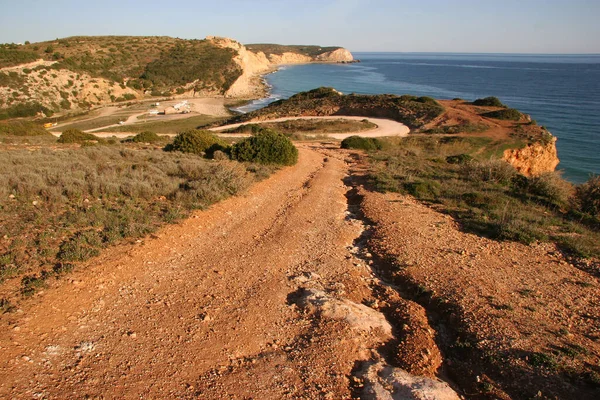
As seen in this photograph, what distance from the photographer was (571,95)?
245 feet

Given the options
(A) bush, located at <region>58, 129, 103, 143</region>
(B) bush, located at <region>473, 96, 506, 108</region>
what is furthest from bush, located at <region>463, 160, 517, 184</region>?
(B) bush, located at <region>473, 96, 506, 108</region>

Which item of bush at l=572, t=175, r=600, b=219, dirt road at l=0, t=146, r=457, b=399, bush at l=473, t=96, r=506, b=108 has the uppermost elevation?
bush at l=473, t=96, r=506, b=108

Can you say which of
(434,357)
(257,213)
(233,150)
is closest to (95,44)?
(233,150)

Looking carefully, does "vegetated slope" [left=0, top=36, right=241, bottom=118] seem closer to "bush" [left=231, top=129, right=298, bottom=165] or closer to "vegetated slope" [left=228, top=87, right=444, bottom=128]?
"vegetated slope" [left=228, top=87, right=444, bottom=128]

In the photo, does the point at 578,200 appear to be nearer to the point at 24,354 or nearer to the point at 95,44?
the point at 24,354

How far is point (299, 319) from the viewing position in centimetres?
559

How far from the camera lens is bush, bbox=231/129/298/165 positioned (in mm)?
15574

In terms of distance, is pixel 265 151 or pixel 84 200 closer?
pixel 84 200

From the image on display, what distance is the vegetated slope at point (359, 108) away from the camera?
43628 millimetres

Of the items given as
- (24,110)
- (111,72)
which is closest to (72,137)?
(24,110)

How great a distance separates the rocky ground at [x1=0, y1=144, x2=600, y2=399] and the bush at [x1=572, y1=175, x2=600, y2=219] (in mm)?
6121

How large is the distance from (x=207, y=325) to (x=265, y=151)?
11.3 meters

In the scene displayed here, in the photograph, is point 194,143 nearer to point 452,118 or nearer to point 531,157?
point 531,157

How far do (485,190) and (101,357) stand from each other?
525 inches
